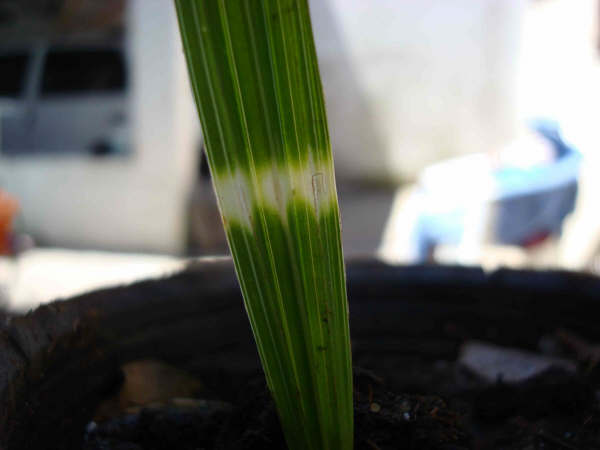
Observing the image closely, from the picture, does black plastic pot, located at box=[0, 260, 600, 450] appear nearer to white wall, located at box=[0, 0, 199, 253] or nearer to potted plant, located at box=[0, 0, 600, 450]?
potted plant, located at box=[0, 0, 600, 450]

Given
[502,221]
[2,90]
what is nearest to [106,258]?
[2,90]

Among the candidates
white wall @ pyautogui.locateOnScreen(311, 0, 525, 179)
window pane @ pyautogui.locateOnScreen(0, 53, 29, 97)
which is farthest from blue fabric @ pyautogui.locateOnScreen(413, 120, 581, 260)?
window pane @ pyautogui.locateOnScreen(0, 53, 29, 97)

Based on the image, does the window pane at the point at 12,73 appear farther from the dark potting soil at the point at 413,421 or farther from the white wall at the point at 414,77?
the dark potting soil at the point at 413,421

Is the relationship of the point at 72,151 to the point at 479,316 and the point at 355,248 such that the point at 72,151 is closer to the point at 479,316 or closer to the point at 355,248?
the point at 355,248

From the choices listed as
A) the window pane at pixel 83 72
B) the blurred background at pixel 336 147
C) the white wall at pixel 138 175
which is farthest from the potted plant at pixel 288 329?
the window pane at pixel 83 72

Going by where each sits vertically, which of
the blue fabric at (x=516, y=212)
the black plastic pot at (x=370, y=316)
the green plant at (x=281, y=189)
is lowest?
the blue fabric at (x=516, y=212)
